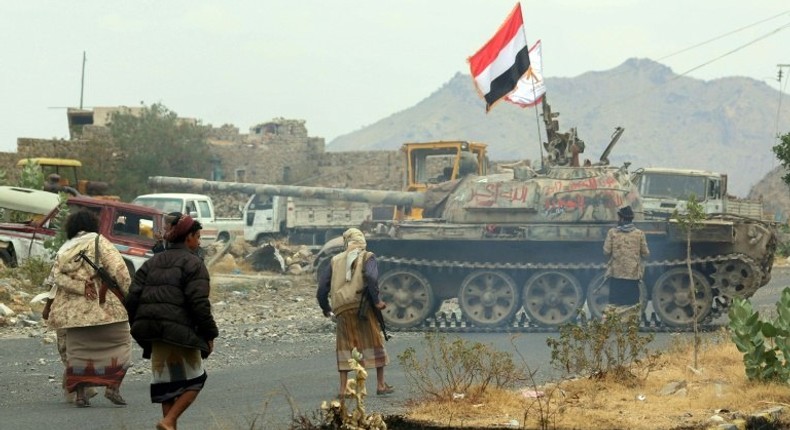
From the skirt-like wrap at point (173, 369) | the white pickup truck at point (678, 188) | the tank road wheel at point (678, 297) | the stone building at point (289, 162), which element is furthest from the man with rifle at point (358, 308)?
the stone building at point (289, 162)

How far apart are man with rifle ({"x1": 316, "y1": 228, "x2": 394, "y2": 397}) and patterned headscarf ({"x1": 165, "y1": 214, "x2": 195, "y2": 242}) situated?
3053mm

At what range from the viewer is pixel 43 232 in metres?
24.0

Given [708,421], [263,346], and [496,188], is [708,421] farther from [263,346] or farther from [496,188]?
[496,188]

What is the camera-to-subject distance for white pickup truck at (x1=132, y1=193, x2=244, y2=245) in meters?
32.0

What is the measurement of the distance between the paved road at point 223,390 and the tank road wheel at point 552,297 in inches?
86.5

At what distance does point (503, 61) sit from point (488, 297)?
4.55 m

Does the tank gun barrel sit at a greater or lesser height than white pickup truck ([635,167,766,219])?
lesser

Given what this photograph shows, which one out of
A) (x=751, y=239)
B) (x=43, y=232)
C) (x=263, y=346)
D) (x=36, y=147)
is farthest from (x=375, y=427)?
(x=36, y=147)

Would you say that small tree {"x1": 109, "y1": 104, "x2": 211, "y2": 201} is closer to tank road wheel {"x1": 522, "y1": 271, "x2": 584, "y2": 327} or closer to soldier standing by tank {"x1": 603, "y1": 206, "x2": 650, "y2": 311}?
tank road wheel {"x1": 522, "y1": 271, "x2": 584, "y2": 327}

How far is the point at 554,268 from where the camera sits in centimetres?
2019

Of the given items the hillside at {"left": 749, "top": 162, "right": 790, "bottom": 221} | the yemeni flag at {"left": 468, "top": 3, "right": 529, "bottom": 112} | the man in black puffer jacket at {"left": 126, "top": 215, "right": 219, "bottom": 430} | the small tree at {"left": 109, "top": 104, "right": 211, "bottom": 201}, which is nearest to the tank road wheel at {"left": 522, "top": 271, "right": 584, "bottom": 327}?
the yemeni flag at {"left": 468, "top": 3, "right": 529, "bottom": 112}

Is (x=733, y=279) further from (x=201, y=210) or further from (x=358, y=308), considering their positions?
(x=201, y=210)

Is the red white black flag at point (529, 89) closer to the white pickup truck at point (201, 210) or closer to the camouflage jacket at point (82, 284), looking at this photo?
the white pickup truck at point (201, 210)

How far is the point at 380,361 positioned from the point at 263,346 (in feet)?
16.5
